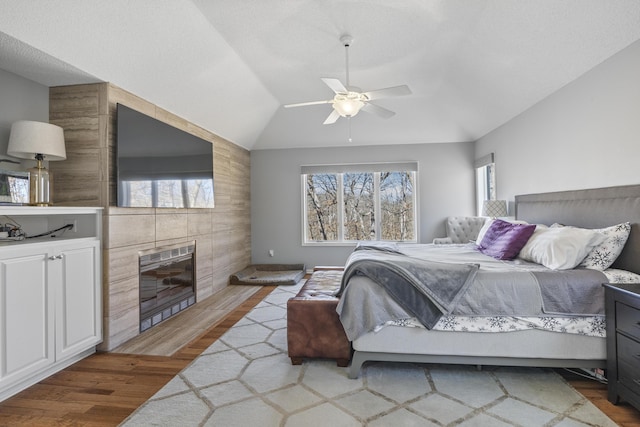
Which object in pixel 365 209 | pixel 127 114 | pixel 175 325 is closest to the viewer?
pixel 127 114

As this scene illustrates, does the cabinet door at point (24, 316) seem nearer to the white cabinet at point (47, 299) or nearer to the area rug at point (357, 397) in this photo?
the white cabinet at point (47, 299)

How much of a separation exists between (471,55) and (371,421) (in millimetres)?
3645

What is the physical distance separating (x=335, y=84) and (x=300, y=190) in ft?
11.5

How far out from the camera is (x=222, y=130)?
4824mm

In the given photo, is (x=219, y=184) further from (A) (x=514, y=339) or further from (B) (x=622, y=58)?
(B) (x=622, y=58)

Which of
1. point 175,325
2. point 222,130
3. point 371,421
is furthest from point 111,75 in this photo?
point 371,421

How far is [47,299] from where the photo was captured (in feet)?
7.42

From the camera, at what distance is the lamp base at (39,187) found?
246 cm

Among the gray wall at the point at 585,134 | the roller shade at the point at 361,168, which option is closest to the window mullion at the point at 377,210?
the roller shade at the point at 361,168

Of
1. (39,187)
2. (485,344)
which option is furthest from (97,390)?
(485,344)

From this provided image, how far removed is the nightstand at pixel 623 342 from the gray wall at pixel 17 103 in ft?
14.7

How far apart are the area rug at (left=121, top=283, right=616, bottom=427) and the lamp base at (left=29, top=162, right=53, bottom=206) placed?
69.7 inches

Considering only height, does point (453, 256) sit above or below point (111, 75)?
below

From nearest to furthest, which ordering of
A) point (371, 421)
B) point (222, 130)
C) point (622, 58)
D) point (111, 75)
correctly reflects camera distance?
point (371, 421)
point (622, 58)
point (111, 75)
point (222, 130)
